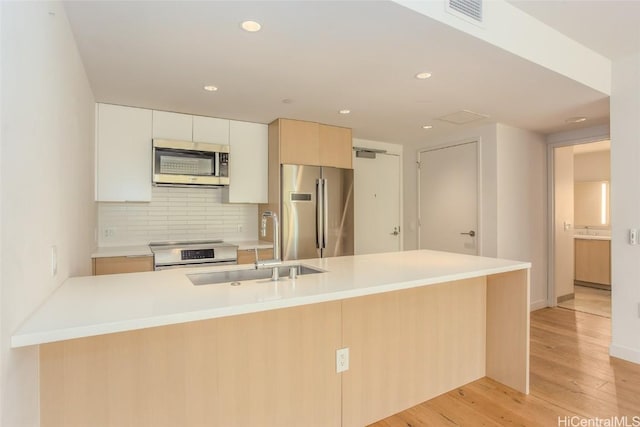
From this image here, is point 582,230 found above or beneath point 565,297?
above

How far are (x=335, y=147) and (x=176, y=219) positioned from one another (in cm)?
196

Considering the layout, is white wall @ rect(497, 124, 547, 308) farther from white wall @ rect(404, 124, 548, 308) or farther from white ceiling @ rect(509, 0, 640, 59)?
white ceiling @ rect(509, 0, 640, 59)

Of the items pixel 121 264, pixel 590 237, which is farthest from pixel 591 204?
pixel 121 264

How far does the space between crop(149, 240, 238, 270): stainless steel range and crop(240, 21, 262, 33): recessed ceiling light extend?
2102 millimetres

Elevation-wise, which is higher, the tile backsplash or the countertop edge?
the tile backsplash

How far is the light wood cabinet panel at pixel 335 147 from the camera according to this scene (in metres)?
4.01

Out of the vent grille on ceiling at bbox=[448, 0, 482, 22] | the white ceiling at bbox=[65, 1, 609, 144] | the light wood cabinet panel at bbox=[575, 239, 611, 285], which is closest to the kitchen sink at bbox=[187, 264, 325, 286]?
the white ceiling at bbox=[65, 1, 609, 144]

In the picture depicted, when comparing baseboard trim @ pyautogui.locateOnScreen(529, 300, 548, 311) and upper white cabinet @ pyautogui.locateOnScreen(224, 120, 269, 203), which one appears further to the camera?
baseboard trim @ pyautogui.locateOnScreen(529, 300, 548, 311)

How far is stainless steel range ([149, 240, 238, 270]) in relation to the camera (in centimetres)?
315

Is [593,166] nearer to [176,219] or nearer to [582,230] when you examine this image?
[582,230]

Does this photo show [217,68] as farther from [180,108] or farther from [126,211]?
[126,211]

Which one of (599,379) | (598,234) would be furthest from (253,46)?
(598,234)

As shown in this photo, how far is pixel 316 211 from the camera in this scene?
3.90m

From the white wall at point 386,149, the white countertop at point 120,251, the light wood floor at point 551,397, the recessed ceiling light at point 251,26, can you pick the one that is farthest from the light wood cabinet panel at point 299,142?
the light wood floor at point 551,397
